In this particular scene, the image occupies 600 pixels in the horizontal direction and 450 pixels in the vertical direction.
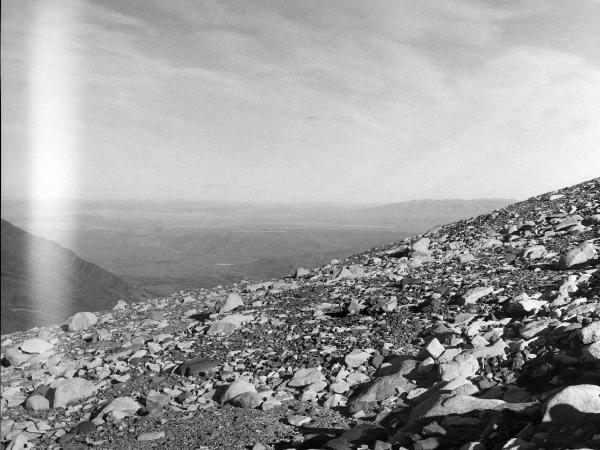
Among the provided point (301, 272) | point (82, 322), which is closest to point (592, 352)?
point (301, 272)

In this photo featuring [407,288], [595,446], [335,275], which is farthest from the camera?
[335,275]

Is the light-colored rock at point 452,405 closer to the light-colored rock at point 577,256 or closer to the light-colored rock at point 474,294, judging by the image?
the light-colored rock at point 474,294

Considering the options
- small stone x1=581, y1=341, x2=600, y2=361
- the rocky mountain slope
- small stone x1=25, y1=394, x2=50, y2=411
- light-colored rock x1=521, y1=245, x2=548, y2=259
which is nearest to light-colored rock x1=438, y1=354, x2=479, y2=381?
the rocky mountain slope

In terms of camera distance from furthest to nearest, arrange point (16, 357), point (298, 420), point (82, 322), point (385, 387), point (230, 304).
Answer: point (82, 322) → point (230, 304) → point (16, 357) → point (385, 387) → point (298, 420)

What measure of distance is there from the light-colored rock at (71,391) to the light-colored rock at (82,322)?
13.6ft

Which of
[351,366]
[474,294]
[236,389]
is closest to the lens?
[236,389]

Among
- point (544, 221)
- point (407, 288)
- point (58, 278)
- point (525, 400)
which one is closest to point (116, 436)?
point (525, 400)

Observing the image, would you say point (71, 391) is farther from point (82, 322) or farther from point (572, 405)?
point (572, 405)

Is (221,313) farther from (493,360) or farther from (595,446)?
(595,446)

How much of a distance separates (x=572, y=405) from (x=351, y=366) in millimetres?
3108

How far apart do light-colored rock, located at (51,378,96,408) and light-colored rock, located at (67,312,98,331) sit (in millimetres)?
4141

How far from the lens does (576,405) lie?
3.90 m

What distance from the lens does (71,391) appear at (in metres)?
6.98

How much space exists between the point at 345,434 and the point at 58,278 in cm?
11340
